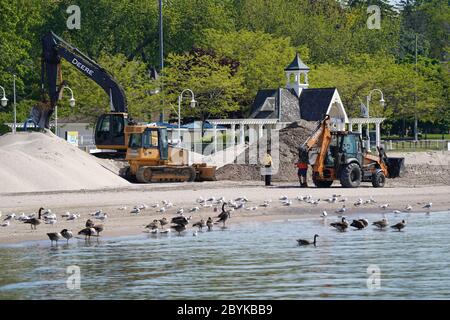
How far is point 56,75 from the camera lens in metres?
54.6

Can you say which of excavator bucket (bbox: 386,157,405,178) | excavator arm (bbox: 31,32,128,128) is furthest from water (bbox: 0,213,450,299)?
excavator arm (bbox: 31,32,128,128)

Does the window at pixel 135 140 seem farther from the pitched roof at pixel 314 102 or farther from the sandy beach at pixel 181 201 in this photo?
the pitched roof at pixel 314 102

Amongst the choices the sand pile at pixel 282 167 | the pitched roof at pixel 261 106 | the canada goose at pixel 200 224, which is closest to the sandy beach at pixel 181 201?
the canada goose at pixel 200 224

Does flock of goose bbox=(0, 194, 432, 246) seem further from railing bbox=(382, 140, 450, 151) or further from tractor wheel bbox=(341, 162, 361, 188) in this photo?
railing bbox=(382, 140, 450, 151)

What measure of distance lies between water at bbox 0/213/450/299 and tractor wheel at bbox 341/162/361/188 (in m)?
13.2

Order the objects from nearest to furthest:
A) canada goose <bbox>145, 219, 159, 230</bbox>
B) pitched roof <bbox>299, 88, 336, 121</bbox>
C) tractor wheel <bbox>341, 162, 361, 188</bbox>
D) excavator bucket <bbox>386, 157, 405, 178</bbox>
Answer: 1. canada goose <bbox>145, 219, 159, 230</bbox>
2. tractor wheel <bbox>341, 162, 361, 188</bbox>
3. excavator bucket <bbox>386, 157, 405, 178</bbox>
4. pitched roof <bbox>299, 88, 336, 121</bbox>

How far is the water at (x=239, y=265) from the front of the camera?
23500 mm

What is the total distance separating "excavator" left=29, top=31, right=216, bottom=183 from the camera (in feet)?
167

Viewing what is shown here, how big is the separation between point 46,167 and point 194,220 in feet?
39.9

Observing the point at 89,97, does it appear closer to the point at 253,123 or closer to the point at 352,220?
the point at 253,123

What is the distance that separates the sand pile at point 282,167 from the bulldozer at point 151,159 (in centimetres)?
284

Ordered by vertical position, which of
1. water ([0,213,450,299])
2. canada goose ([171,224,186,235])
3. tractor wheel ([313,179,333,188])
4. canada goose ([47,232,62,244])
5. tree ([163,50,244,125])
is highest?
tree ([163,50,244,125])

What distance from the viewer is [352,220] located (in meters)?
36.9

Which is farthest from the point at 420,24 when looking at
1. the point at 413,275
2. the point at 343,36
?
the point at 413,275
